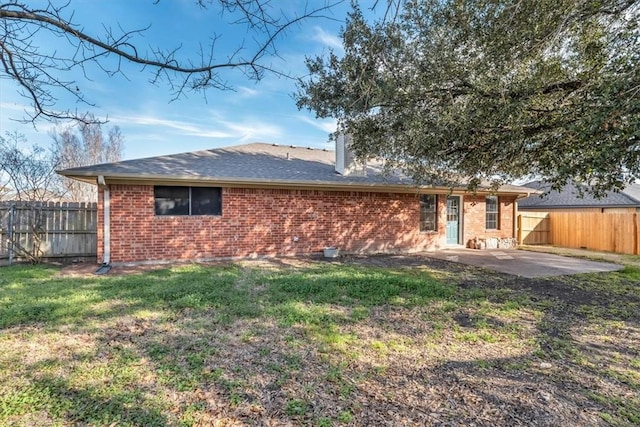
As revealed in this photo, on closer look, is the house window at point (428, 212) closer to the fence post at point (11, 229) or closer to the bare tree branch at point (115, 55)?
the bare tree branch at point (115, 55)

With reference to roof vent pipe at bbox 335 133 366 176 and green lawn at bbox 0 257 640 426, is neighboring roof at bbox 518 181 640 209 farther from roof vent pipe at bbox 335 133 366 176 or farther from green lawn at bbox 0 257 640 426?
green lawn at bbox 0 257 640 426

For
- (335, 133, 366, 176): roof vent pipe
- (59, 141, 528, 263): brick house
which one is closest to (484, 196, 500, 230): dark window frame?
(59, 141, 528, 263): brick house

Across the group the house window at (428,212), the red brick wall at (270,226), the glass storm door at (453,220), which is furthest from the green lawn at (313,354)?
the glass storm door at (453,220)

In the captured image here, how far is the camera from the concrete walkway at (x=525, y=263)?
8727mm

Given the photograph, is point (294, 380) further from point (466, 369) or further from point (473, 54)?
point (473, 54)

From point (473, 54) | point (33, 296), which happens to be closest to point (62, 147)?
point (33, 296)

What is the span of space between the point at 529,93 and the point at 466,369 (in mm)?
4587

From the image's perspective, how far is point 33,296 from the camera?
5.54 meters

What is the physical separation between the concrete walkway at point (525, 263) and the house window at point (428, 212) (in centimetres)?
101

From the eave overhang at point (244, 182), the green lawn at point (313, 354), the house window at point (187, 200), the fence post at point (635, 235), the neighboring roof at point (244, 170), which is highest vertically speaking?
the neighboring roof at point (244, 170)

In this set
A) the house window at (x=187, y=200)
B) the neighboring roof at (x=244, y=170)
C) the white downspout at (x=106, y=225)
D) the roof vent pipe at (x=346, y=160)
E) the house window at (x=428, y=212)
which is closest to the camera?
the neighboring roof at (x=244, y=170)

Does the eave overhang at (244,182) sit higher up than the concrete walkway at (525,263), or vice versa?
the eave overhang at (244,182)

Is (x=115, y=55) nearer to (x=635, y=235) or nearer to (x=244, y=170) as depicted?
(x=244, y=170)

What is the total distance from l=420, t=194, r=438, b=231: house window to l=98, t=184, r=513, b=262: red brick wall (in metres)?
0.20
